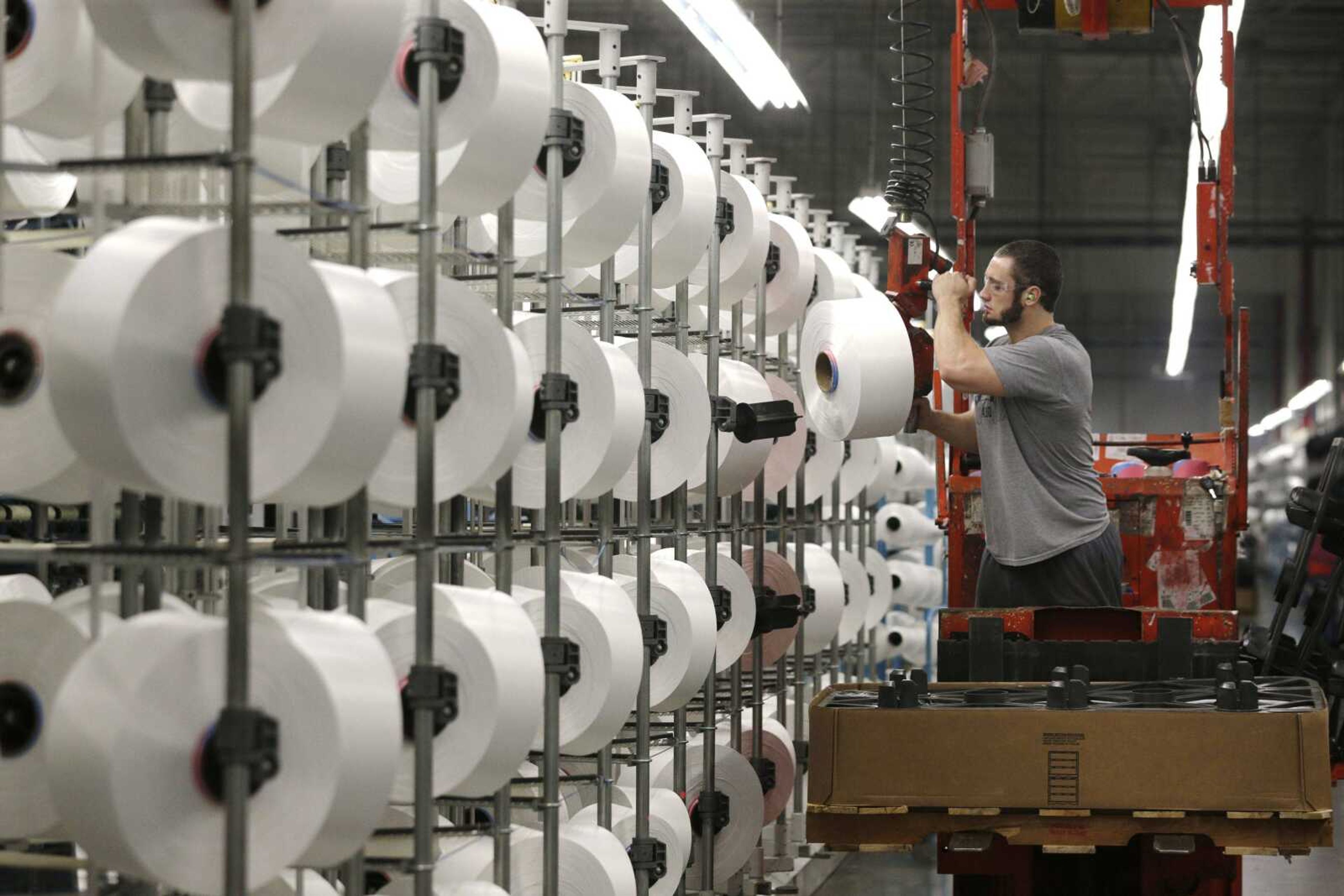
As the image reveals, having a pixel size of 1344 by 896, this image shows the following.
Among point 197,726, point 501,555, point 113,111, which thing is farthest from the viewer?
point 501,555

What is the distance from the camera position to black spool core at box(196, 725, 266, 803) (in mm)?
3314

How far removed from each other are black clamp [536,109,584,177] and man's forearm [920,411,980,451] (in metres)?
1.86

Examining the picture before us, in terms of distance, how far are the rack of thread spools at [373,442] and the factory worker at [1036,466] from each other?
43 cm

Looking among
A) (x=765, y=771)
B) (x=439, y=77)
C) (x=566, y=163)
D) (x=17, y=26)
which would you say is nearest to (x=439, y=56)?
(x=439, y=77)

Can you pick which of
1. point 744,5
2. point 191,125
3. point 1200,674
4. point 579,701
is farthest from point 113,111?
point 744,5

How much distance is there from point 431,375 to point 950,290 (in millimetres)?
2561

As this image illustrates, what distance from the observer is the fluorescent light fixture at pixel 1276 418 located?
2822 centimetres

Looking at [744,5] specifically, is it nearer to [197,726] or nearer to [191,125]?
[191,125]

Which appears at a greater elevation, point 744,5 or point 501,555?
point 744,5

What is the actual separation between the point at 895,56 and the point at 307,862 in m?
21.8

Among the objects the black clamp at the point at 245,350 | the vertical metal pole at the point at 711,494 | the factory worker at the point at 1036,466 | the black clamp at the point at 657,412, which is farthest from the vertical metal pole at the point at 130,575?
the vertical metal pole at the point at 711,494

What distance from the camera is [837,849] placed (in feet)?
14.7

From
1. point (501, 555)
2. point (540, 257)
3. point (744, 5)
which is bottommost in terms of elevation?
point (501, 555)

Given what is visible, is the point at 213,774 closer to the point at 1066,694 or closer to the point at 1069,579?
the point at 1066,694
